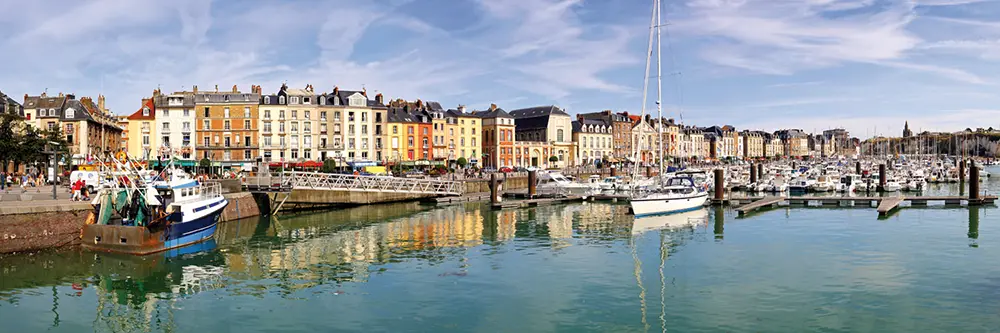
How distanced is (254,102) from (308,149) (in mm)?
8767

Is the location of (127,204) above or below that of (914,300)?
above

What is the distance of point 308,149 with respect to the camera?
8819 cm

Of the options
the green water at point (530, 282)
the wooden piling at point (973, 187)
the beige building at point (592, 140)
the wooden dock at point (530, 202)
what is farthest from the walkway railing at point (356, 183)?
the beige building at point (592, 140)

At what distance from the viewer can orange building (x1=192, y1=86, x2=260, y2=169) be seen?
84.9 m

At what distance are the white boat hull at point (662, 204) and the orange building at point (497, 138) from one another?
5856 cm

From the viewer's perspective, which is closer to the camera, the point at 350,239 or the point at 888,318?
the point at 888,318

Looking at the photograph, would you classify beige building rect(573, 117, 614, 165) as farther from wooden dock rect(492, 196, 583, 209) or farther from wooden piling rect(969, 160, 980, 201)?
wooden piling rect(969, 160, 980, 201)

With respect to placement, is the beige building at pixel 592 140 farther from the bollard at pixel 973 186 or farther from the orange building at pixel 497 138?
the bollard at pixel 973 186

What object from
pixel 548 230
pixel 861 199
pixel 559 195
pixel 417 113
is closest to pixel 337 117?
pixel 417 113

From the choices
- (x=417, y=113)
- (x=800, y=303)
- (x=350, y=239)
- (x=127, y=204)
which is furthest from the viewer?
(x=417, y=113)

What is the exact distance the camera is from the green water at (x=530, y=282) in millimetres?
20016

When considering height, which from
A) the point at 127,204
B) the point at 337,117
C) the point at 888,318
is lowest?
the point at 888,318

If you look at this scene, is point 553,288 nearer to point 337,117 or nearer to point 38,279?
point 38,279

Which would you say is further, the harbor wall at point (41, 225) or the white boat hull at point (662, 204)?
the white boat hull at point (662, 204)
